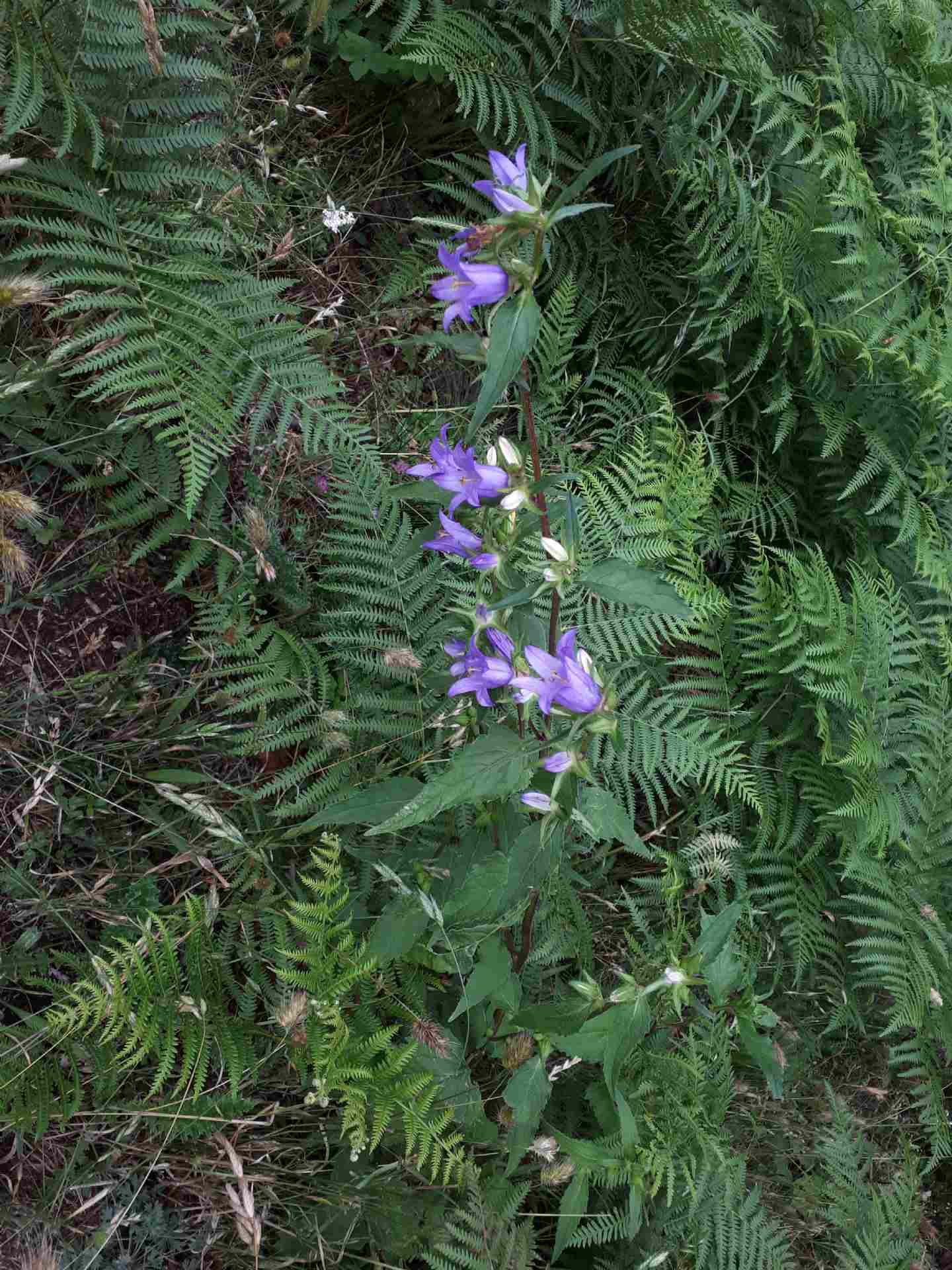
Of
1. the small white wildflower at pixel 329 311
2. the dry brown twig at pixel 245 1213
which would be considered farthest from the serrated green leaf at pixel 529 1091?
the small white wildflower at pixel 329 311

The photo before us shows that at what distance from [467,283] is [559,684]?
22.9 inches

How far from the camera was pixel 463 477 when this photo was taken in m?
1.48

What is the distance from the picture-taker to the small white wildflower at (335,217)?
8.87ft

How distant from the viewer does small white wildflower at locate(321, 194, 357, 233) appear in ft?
8.87

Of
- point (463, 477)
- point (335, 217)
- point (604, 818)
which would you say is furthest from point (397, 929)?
point (335, 217)

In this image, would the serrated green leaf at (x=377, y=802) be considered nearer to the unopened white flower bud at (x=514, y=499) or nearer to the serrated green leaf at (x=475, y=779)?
the serrated green leaf at (x=475, y=779)

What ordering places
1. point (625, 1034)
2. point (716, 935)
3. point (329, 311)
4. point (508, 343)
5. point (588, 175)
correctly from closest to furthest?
1. point (588, 175)
2. point (508, 343)
3. point (625, 1034)
4. point (716, 935)
5. point (329, 311)

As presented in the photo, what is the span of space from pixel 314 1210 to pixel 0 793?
1.12 metres

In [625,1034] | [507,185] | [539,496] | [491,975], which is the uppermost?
[507,185]

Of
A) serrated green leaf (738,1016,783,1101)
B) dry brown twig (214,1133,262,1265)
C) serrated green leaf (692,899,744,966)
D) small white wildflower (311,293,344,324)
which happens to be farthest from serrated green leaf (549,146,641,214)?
dry brown twig (214,1133,262,1265)

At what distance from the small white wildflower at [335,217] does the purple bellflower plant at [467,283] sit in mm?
1549

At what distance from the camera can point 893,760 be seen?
3.03m

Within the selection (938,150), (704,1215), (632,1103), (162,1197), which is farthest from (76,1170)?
(938,150)

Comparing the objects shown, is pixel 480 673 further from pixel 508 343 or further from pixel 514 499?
pixel 508 343
